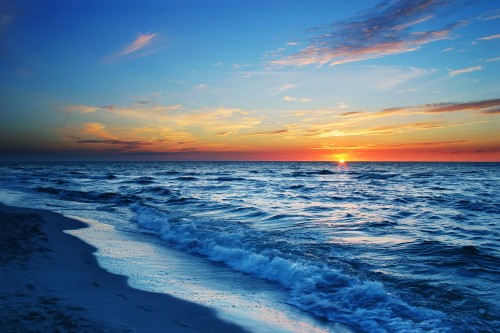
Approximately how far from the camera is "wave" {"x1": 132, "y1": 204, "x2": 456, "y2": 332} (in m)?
5.57

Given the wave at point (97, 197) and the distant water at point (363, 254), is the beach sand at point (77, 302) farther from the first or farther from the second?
the wave at point (97, 197)

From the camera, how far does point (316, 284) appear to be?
717 cm

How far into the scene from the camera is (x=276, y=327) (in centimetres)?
527

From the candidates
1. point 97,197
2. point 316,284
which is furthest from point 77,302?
point 97,197

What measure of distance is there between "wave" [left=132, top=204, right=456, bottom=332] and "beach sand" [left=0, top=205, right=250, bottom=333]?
2.08m

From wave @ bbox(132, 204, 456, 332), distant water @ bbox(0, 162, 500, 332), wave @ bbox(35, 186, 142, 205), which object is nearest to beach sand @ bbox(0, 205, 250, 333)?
distant water @ bbox(0, 162, 500, 332)

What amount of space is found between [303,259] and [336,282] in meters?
1.73

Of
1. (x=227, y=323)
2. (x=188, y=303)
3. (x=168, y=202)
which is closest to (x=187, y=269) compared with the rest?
(x=188, y=303)

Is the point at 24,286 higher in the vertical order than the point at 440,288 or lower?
higher

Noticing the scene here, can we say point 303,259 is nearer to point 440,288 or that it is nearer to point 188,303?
point 440,288

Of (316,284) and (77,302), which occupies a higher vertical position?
(77,302)

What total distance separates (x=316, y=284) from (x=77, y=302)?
453 cm

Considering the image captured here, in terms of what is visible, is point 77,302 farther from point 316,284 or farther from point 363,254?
point 363,254

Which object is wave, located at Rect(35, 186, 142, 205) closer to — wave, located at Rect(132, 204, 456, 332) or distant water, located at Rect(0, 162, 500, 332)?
distant water, located at Rect(0, 162, 500, 332)
